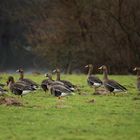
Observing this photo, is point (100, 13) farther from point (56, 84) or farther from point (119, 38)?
point (56, 84)

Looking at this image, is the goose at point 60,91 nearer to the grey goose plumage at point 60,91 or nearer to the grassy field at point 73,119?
the grey goose plumage at point 60,91

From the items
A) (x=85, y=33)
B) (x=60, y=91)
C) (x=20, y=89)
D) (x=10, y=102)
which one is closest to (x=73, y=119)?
(x=10, y=102)

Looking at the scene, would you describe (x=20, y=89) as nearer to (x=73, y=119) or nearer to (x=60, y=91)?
(x=60, y=91)

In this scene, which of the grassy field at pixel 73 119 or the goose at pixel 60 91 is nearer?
the grassy field at pixel 73 119

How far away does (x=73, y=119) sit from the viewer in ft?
58.9

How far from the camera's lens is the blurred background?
48938 millimetres

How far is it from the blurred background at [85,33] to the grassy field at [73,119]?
24.5 meters

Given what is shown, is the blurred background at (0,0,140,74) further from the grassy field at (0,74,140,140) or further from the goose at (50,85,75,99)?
the goose at (50,85,75,99)

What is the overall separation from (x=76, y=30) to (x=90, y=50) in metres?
3.12

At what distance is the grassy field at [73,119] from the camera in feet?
50.6

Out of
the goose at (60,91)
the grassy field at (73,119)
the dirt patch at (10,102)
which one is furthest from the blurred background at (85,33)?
the dirt patch at (10,102)

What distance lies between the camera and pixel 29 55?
248 feet

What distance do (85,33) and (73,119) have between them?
115ft

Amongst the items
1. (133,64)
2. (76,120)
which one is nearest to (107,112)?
(76,120)
